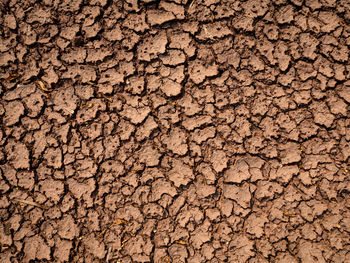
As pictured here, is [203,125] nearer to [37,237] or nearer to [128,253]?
[128,253]

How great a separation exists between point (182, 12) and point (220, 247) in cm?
135

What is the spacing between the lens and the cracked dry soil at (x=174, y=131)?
1400 millimetres

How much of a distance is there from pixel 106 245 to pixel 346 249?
4.17 ft

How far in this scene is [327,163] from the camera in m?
1.44

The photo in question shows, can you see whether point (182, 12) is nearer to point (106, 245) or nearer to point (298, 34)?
point (298, 34)

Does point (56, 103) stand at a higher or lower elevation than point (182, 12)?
lower

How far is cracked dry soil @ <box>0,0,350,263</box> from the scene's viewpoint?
1.40 m

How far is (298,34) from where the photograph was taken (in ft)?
4.98

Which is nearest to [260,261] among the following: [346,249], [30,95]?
[346,249]

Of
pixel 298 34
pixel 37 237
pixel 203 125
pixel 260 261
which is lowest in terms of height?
pixel 260 261

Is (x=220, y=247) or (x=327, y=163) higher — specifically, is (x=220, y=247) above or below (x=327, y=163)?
below

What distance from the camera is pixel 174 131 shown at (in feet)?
4.85

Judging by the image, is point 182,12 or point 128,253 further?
point 182,12

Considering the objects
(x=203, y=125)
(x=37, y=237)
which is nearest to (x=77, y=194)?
(x=37, y=237)
